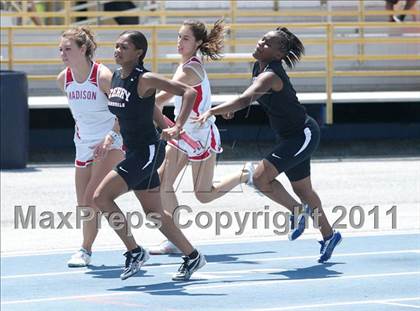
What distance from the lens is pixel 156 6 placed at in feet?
73.5

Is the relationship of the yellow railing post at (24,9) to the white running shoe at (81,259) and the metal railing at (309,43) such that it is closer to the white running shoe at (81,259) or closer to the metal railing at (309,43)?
the metal railing at (309,43)

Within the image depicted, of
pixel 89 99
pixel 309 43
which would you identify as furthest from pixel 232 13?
pixel 89 99

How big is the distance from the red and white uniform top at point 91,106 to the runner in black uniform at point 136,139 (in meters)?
0.76

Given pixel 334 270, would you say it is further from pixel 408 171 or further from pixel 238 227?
pixel 408 171

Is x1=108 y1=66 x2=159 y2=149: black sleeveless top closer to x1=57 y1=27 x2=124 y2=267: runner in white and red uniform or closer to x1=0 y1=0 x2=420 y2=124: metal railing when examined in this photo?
x1=57 y1=27 x2=124 y2=267: runner in white and red uniform

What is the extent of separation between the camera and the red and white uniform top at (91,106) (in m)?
9.62

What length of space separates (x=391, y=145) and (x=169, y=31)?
4.43 m

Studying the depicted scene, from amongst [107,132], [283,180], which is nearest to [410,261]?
[107,132]

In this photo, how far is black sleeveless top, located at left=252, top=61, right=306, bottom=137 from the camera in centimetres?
924

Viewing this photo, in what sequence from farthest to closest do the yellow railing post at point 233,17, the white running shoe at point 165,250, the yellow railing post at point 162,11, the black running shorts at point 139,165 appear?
the yellow railing post at point 162,11 → the yellow railing post at point 233,17 → the white running shoe at point 165,250 → the black running shorts at point 139,165

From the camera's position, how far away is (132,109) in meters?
8.69

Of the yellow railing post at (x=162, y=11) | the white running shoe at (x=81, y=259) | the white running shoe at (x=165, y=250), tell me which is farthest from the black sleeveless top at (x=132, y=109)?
the yellow railing post at (x=162, y=11)

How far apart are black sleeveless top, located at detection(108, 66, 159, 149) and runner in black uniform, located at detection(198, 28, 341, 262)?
76 cm

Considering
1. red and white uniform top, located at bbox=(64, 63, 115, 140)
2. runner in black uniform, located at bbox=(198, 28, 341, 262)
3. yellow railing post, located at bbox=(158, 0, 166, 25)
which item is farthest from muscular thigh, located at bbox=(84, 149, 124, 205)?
yellow railing post, located at bbox=(158, 0, 166, 25)
